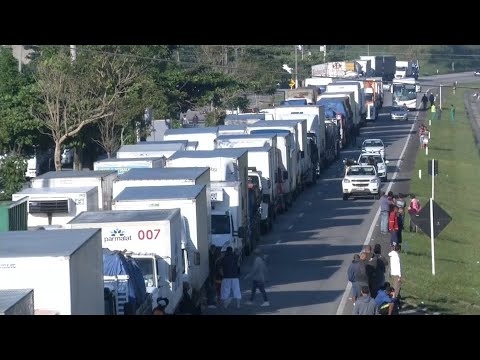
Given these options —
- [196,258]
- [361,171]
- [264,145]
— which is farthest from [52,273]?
[361,171]

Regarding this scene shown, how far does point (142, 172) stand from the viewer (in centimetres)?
2522

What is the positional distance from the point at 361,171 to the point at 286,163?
14.8ft

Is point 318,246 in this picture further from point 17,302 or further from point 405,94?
point 405,94

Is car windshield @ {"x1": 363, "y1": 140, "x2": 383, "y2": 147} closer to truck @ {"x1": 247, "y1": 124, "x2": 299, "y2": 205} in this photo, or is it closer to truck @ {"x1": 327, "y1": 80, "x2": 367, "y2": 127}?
truck @ {"x1": 247, "y1": 124, "x2": 299, "y2": 205}

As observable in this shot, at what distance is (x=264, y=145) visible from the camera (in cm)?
3538

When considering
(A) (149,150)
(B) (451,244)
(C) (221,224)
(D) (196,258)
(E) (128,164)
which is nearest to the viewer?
(D) (196,258)

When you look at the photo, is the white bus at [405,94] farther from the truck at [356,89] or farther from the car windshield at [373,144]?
the car windshield at [373,144]

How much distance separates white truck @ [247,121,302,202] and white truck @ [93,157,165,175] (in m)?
8.52

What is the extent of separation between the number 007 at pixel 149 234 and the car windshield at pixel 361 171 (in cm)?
2399

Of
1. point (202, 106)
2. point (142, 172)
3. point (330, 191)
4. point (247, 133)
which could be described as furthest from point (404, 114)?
point (142, 172)

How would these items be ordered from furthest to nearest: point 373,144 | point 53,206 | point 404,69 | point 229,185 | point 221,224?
point 404,69, point 373,144, point 229,185, point 221,224, point 53,206

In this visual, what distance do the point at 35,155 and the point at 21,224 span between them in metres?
24.4

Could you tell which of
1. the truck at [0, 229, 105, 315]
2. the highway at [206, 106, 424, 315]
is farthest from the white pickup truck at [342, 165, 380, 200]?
the truck at [0, 229, 105, 315]
